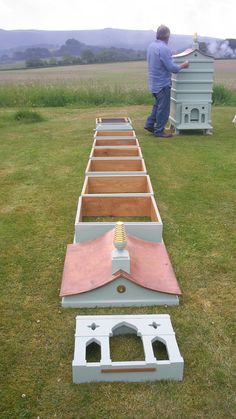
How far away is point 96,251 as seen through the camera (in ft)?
9.81

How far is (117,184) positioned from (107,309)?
6.82ft

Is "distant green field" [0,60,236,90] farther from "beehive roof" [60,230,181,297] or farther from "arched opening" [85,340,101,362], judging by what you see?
"arched opening" [85,340,101,362]

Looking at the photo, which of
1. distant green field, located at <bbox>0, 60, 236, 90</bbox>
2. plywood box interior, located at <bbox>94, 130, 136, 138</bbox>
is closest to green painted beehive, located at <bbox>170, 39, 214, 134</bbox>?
plywood box interior, located at <bbox>94, 130, 136, 138</bbox>

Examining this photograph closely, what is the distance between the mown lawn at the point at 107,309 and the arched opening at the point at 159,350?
98mm

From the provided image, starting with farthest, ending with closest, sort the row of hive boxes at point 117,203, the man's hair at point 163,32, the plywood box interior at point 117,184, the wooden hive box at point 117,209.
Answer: the man's hair at point 163,32
the plywood box interior at point 117,184
the wooden hive box at point 117,209
the row of hive boxes at point 117,203

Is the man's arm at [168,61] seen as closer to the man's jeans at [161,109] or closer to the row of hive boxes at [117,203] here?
the man's jeans at [161,109]

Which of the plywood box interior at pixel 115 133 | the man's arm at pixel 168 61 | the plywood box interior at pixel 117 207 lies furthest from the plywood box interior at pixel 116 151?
the plywood box interior at pixel 117 207

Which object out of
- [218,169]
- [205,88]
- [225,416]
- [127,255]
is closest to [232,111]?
[205,88]

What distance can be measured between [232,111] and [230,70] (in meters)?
13.8

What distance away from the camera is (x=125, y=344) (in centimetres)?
230

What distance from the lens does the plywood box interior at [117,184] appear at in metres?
4.46

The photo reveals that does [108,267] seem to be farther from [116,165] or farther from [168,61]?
[168,61]

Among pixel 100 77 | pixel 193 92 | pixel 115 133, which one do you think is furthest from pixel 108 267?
pixel 100 77

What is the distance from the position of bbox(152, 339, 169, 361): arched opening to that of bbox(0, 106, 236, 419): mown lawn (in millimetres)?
98
